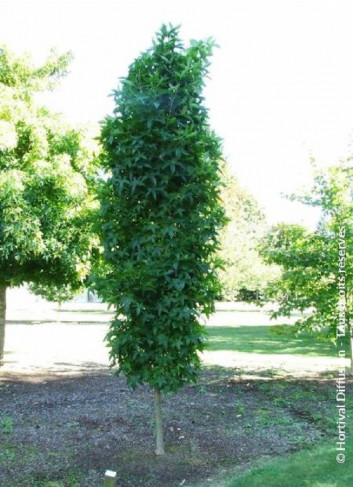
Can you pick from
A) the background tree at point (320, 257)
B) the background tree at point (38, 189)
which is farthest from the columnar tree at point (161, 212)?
the background tree at point (320, 257)

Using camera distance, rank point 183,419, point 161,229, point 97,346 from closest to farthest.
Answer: point 161,229, point 183,419, point 97,346

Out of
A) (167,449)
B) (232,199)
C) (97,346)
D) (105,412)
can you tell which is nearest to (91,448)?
(167,449)

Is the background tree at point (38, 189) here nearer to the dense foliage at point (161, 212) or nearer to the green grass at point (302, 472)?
the dense foliage at point (161, 212)

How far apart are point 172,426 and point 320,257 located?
14.4 feet

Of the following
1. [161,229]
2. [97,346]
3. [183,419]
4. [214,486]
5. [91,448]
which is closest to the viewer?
[214,486]

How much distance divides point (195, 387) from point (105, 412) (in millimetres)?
2503

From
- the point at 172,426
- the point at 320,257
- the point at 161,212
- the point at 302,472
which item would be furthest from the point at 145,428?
the point at 320,257

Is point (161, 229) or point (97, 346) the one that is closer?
point (161, 229)

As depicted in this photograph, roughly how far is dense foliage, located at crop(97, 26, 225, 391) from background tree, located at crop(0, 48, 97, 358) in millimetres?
3377

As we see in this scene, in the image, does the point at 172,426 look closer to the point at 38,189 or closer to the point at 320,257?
the point at 320,257

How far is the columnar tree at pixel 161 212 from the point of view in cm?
553

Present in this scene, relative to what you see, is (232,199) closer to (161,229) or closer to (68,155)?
(68,155)

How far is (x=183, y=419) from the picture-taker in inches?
293

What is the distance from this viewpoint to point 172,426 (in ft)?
23.2
